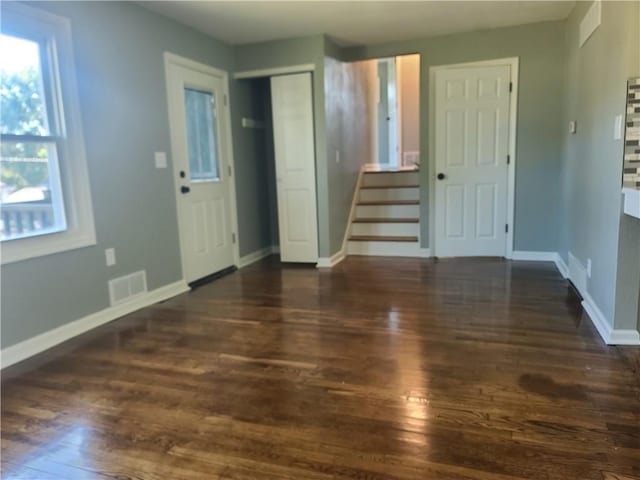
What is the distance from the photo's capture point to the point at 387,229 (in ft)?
18.5

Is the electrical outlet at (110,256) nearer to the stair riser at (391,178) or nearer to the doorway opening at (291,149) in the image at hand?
the doorway opening at (291,149)

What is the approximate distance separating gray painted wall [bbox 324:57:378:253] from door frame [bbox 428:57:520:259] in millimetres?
1002

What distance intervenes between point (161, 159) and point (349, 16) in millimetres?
2073

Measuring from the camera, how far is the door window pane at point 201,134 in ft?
14.2

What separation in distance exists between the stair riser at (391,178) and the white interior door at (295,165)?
1408 mm

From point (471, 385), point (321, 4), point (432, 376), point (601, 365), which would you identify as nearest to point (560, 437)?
point (471, 385)

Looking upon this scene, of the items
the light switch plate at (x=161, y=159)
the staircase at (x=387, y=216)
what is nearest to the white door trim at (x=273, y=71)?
the light switch plate at (x=161, y=159)

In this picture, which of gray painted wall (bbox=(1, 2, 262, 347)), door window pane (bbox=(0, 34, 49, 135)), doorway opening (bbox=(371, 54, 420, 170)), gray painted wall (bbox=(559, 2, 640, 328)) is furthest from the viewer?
doorway opening (bbox=(371, 54, 420, 170))

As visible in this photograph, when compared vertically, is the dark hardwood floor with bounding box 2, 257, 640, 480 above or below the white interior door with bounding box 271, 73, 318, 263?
below

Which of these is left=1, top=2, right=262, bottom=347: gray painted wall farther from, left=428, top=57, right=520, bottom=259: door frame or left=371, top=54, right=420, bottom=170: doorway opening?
left=371, top=54, right=420, bottom=170: doorway opening

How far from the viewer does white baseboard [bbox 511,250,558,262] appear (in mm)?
4824

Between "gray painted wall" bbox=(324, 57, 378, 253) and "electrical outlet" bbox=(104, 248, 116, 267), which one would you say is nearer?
"electrical outlet" bbox=(104, 248, 116, 267)

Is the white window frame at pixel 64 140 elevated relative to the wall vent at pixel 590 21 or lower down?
lower down

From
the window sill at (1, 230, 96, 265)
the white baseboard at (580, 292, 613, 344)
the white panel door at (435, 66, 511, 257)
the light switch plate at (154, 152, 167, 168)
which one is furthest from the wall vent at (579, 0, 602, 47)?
the window sill at (1, 230, 96, 265)
